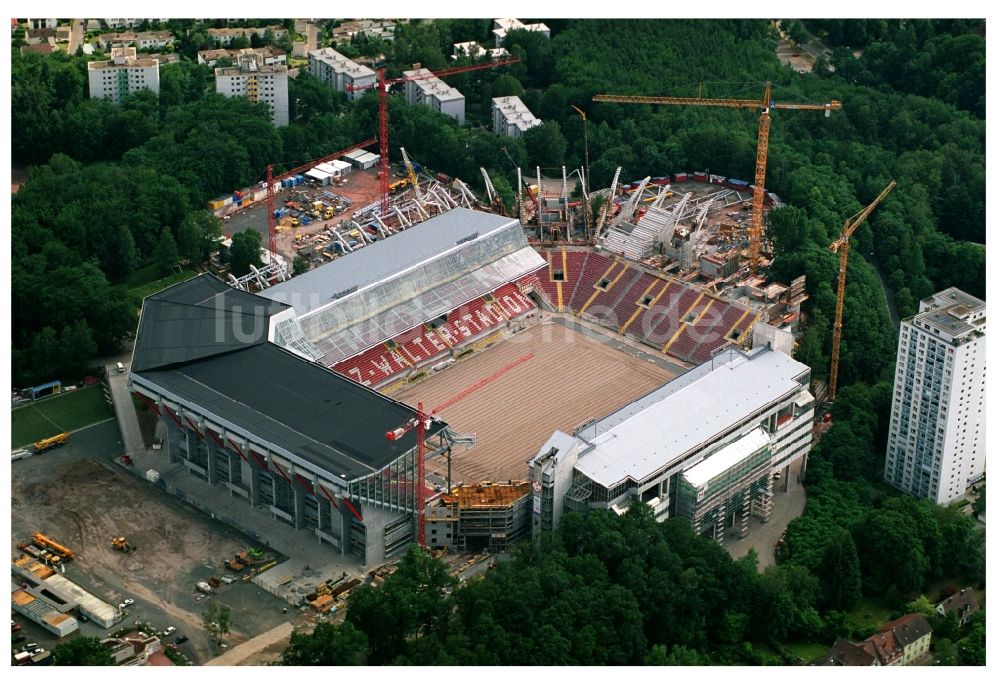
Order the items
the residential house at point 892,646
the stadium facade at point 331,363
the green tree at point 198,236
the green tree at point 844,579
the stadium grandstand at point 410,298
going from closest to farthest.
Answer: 1. the residential house at point 892,646
2. the green tree at point 844,579
3. the stadium facade at point 331,363
4. the stadium grandstand at point 410,298
5. the green tree at point 198,236

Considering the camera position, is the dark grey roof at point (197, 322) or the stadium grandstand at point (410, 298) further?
the stadium grandstand at point (410, 298)

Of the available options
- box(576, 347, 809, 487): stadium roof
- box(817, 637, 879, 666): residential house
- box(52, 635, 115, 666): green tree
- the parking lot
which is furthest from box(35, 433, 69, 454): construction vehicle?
box(817, 637, 879, 666): residential house

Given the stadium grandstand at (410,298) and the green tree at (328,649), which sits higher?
A: the stadium grandstand at (410,298)

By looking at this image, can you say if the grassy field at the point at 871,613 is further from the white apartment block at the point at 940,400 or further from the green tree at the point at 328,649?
the green tree at the point at 328,649

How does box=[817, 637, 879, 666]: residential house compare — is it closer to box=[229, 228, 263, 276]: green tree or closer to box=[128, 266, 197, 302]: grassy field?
box=[229, 228, 263, 276]: green tree

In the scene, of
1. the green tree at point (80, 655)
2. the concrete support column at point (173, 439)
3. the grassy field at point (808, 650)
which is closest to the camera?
the green tree at point (80, 655)

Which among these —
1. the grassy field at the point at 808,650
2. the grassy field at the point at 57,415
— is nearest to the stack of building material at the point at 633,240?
the grassy field at the point at 57,415

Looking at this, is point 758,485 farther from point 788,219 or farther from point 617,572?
point 788,219

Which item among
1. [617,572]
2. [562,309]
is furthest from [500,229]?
[617,572]

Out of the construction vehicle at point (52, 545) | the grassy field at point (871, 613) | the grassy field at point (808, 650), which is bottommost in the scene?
the grassy field at point (808, 650)
